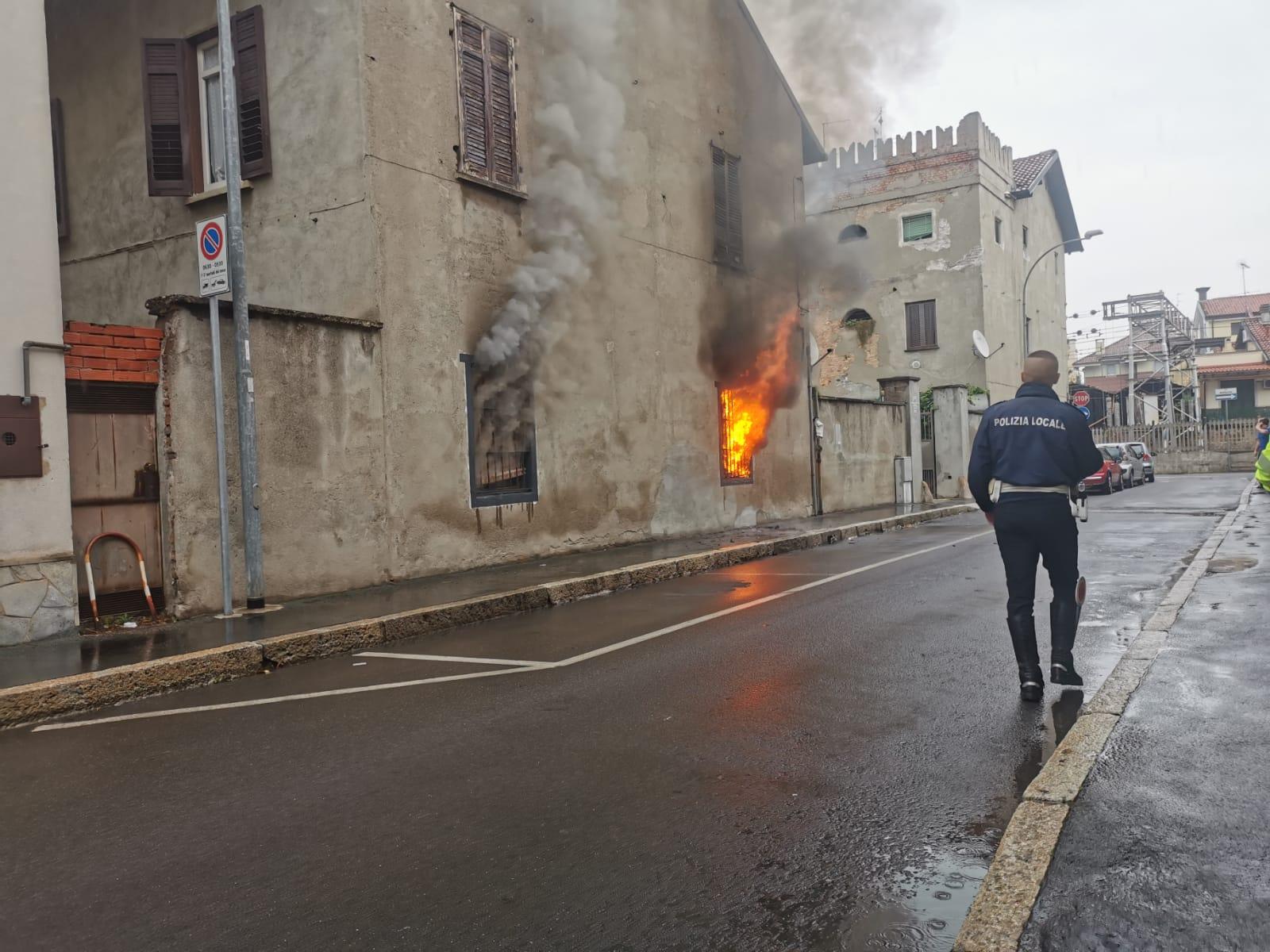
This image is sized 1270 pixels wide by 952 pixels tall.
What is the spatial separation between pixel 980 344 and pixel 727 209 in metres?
16.8

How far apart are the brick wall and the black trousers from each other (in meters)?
7.19

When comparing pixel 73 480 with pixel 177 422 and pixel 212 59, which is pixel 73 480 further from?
pixel 212 59

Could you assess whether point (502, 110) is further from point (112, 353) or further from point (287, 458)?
point (112, 353)

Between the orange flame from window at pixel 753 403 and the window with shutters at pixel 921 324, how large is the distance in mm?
16448

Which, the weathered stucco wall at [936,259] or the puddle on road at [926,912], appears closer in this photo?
the puddle on road at [926,912]

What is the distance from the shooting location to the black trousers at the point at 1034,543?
17.5 ft

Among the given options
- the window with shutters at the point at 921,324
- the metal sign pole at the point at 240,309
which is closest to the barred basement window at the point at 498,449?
the metal sign pole at the point at 240,309

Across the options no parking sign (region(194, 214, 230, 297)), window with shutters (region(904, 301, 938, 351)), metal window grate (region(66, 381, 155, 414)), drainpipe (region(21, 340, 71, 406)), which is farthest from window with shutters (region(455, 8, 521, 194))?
window with shutters (region(904, 301, 938, 351))

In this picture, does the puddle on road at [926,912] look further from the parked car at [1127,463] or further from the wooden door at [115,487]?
the parked car at [1127,463]

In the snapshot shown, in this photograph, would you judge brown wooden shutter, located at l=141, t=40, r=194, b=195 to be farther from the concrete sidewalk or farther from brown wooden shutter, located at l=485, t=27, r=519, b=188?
the concrete sidewalk

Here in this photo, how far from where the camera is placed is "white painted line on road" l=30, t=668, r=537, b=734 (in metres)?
5.95

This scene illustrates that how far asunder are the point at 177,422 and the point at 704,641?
5041 mm

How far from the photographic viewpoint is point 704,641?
7.41 metres

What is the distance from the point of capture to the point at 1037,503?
17.5 feet
